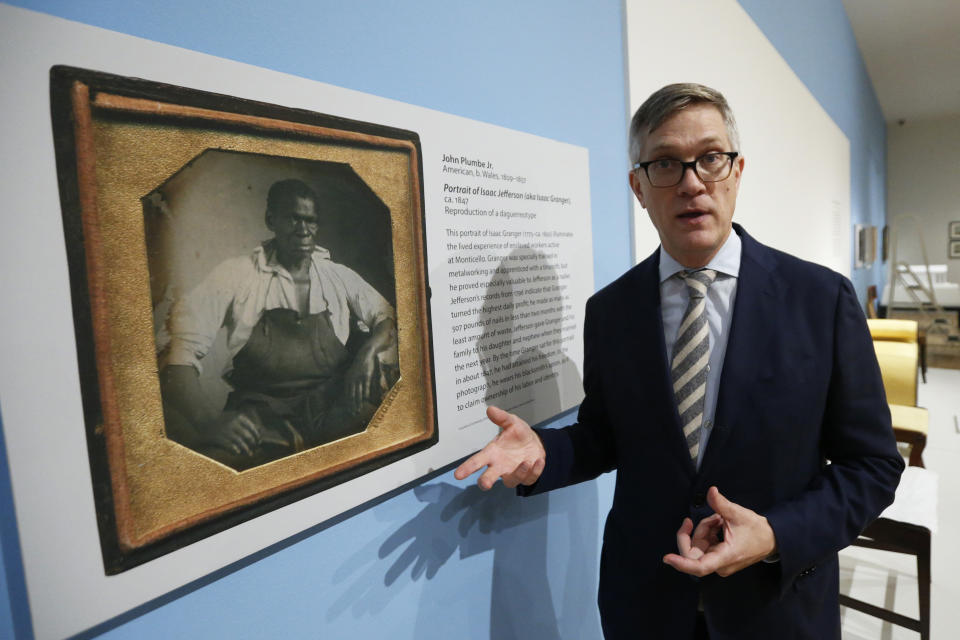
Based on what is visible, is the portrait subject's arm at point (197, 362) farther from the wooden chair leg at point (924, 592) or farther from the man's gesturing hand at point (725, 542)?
the wooden chair leg at point (924, 592)

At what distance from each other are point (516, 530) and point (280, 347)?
78 centimetres

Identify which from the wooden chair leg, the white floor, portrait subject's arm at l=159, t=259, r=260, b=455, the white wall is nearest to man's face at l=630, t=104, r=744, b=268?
portrait subject's arm at l=159, t=259, r=260, b=455

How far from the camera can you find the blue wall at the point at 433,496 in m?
0.66

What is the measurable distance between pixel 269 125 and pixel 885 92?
1069 centimetres

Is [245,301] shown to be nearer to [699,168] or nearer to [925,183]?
[699,168]

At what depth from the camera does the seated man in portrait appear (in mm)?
634

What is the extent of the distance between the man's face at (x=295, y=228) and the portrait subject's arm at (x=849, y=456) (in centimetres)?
89

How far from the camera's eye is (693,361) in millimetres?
917

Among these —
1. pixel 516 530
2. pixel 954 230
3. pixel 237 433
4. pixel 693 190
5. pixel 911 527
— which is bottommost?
pixel 911 527

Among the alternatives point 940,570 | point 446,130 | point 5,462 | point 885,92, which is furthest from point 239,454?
point 885,92

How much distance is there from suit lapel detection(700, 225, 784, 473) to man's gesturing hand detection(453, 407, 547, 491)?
1.02 ft

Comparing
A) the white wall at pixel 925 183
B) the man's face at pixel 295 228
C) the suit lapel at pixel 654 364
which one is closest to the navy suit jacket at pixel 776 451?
the suit lapel at pixel 654 364

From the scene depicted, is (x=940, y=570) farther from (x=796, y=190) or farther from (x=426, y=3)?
(x=426, y=3)

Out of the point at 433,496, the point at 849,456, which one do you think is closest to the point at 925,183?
the point at 849,456
